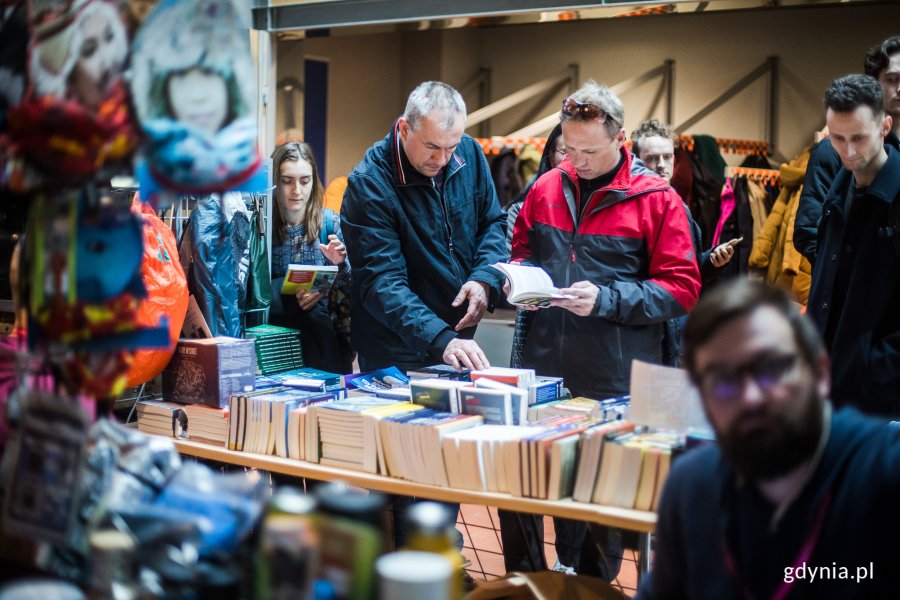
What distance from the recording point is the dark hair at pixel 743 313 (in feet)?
5.09

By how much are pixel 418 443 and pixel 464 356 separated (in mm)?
677

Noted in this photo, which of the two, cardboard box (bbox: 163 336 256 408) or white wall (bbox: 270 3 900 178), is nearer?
cardboard box (bbox: 163 336 256 408)

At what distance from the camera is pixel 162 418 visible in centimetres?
319

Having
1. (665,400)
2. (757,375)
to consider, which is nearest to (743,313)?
(757,375)

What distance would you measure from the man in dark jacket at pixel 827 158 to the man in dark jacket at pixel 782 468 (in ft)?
7.08

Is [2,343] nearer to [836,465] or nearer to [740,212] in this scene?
[836,465]

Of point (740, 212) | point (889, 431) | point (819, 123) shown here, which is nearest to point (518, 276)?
point (889, 431)

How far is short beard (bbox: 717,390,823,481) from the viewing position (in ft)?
4.98

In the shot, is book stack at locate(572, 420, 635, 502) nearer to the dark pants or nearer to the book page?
the book page

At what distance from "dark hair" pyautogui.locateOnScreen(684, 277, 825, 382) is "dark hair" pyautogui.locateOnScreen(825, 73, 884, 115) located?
1828mm

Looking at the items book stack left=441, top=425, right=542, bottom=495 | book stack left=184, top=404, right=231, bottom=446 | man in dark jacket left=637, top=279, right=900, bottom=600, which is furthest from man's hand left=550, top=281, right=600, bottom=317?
man in dark jacket left=637, top=279, right=900, bottom=600

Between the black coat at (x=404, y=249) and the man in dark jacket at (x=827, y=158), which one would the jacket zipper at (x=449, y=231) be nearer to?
the black coat at (x=404, y=249)

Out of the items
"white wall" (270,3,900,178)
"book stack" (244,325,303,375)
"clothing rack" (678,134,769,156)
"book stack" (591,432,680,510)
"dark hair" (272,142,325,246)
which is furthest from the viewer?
"white wall" (270,3,900,178)

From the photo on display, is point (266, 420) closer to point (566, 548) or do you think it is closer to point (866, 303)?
point (566, 548)
